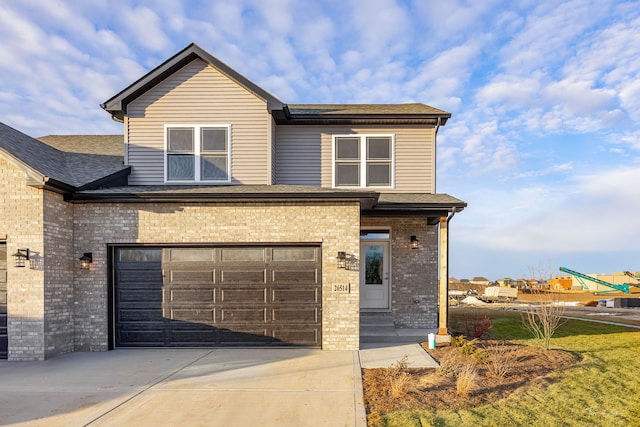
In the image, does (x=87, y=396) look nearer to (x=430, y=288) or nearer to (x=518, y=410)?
(x=518, y=410)

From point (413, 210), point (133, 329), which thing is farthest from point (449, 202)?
point (133, 329)

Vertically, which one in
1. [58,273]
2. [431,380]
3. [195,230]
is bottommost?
[431,380]

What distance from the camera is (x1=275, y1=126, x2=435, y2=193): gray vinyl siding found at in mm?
12734

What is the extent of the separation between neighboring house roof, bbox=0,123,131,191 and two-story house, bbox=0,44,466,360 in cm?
6

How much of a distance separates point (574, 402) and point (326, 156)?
8.69 meters

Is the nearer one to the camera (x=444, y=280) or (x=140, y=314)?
(x=140, y=314)

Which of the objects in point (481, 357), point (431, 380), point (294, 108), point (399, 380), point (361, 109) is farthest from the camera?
point (294, 108)

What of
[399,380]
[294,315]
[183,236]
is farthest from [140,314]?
[399,380]

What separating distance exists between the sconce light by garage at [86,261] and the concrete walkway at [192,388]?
201cm

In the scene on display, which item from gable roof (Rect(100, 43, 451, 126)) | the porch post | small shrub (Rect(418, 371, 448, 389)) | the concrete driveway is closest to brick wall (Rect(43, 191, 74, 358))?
the concrete driveway

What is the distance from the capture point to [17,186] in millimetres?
9219

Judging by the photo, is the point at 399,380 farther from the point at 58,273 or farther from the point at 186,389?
the point at 58,273

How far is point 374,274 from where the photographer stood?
41.3ft

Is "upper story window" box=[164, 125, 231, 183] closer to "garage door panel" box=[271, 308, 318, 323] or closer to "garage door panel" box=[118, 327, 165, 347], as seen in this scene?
"garage door panel" box=[271, 308, 318, 323]
